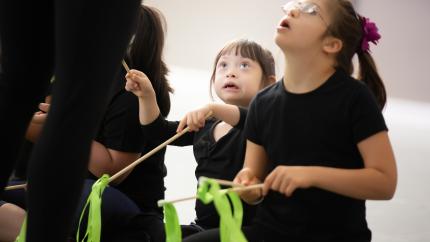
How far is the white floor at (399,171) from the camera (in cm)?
169

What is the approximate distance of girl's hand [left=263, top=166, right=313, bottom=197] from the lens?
0.83 m

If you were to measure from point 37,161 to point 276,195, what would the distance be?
0.43 metres

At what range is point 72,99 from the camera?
26.3 inches

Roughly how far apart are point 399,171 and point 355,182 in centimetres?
140

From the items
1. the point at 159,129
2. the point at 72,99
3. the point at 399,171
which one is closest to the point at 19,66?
the point at 72,99

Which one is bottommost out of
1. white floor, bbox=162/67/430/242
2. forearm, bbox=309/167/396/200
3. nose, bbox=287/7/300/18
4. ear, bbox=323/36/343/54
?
white floor, bbox=162/67/430/242

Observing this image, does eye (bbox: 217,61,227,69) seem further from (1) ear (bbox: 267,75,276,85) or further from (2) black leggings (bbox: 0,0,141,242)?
(2) black leggings (bbox: 0,0,141,242)

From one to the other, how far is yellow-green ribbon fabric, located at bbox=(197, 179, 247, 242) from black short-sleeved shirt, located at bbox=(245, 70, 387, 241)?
0.11 meters

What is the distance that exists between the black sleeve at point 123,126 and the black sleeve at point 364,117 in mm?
585

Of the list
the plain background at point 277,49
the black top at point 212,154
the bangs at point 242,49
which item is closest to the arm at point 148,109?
the black top at point 212,154

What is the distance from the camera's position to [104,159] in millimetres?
1324

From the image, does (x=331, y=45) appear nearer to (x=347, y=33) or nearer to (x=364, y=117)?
(x=347, y=33)

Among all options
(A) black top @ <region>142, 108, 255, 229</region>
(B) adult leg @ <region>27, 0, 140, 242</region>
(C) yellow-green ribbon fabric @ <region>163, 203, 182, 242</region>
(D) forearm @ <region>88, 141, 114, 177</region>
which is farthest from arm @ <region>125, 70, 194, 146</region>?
(B) adult leg @ <region>27, 0, 140, 242</region>

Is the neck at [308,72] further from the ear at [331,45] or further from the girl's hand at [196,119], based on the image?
the girl's hand at [196,119]
